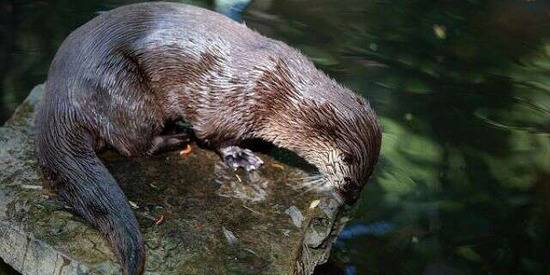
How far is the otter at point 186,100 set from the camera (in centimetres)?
284

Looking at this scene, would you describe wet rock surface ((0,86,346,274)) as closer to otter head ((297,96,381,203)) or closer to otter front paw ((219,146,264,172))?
otter front paw ((219,146,264,172))

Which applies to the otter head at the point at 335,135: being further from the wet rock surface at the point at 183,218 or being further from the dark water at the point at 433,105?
the dark water at the point at 433,105

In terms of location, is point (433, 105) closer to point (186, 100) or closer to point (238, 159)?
point (238, 159)

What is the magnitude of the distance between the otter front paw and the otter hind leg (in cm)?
16

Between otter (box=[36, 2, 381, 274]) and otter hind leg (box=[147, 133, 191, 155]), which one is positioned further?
otter hind leg (box=[147, 133, 191, 155])

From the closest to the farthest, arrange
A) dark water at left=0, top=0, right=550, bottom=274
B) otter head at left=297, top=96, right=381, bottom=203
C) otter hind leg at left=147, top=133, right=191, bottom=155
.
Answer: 1. otter head at left=297, top=96, right=381, bottom=203
2. otter hind leg at left=147, top=133, right=191, bottom=155
3. dark water at left=0, top=0, right=550, bottom=274

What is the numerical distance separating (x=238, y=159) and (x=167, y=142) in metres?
0.29

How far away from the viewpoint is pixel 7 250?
2.75 m

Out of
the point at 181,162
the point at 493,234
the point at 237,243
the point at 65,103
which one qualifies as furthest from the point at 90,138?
the point at 493,234

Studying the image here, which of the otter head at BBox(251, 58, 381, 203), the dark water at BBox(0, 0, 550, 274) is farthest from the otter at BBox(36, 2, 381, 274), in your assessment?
the dark water at BBox(0, 0, 550, 274)

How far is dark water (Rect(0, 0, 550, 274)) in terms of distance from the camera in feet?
11.1

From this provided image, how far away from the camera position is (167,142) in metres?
3.17

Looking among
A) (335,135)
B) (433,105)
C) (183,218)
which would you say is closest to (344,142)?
(335,135)

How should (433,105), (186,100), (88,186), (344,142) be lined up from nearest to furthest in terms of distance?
(88,186) → (344,142) → (186,100) → (433,105)
